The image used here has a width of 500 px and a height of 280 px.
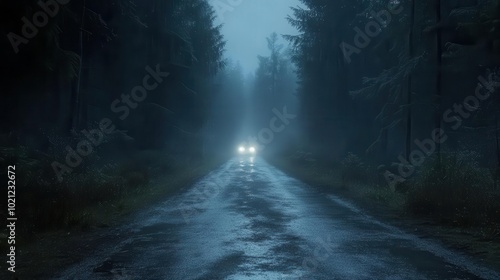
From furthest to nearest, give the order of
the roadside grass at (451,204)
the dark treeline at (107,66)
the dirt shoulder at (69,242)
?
the dark treeline at (107,66), the roadside grass at (451,204), the dirt shoulder at (69,242)

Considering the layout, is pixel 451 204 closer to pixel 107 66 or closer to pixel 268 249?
pixel 268 249

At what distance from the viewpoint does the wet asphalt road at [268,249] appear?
658 cm

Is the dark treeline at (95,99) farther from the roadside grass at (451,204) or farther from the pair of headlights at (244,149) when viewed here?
the pair of headlights at (244,149)

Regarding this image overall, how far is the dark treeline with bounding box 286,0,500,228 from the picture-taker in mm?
13820

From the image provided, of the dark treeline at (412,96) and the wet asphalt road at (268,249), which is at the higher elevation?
the dark treeline at (412,96)

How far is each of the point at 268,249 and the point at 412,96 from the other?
57.7ft

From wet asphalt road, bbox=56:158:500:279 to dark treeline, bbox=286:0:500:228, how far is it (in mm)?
3112

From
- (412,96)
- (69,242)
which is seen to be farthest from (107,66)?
(69,242)

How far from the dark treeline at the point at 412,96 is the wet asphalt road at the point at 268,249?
3.11 metres

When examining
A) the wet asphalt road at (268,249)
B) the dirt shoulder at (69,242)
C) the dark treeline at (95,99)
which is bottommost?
the dirt shoulder at (69,242)

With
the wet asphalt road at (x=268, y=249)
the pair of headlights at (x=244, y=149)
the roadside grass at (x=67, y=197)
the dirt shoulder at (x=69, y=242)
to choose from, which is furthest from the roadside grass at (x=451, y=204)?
the pair of headlights at (x=244, y=149)

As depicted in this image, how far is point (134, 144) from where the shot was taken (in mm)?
27703

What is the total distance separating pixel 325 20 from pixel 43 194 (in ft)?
85.3

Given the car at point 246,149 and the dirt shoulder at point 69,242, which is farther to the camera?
the car at point 246,149
